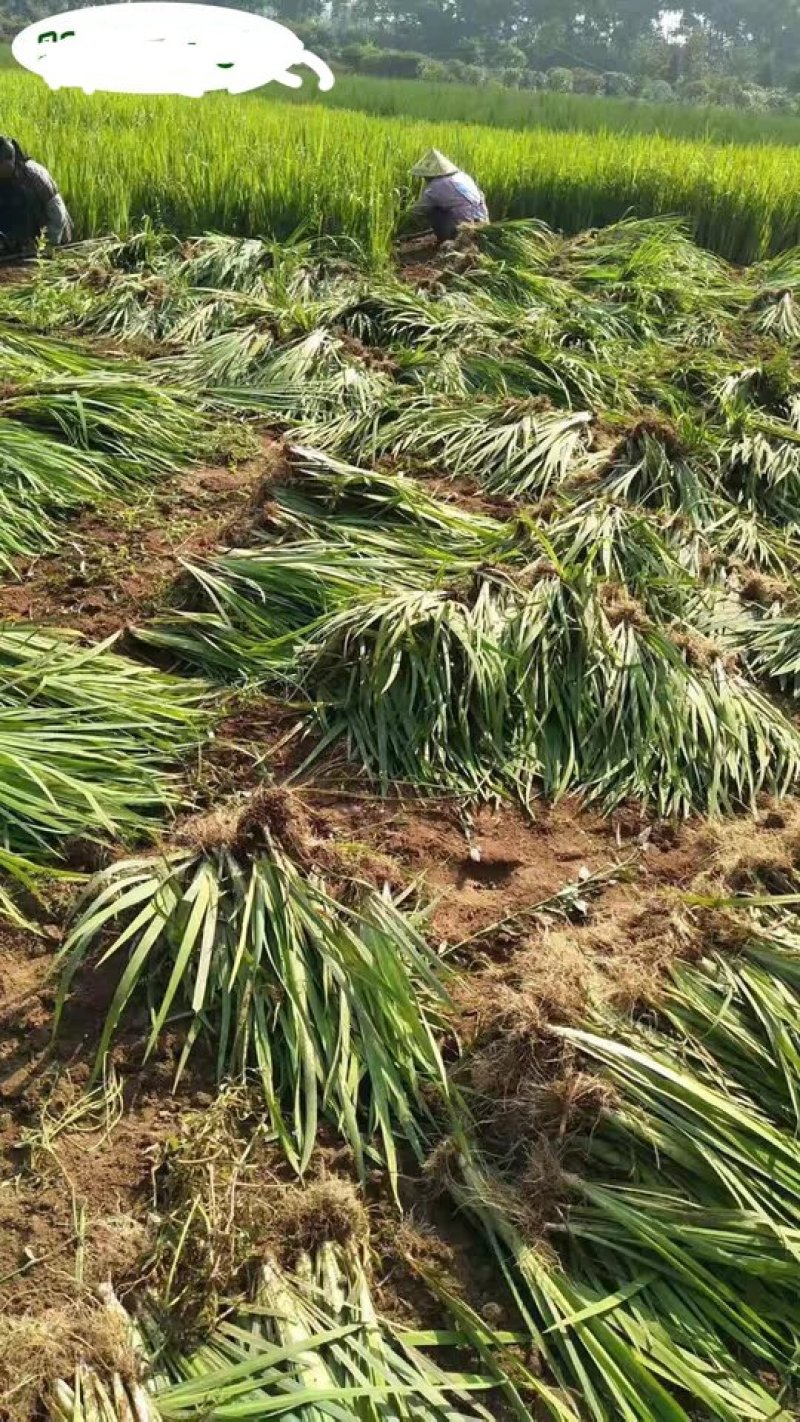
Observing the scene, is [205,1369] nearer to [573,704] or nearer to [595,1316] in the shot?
[595,1316]

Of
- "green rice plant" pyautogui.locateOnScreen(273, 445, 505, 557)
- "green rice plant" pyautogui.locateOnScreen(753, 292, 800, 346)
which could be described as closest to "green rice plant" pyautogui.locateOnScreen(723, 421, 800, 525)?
"green rice plant" pyautogui.locateOnScreen(273, 445, 505, 557)

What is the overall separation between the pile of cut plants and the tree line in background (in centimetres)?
3904

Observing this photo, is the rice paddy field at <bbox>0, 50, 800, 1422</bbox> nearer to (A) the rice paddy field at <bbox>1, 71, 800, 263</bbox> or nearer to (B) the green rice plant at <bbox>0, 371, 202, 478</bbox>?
(B) the green rice plant at <bbox>0, 371, 202, 478</bbox>

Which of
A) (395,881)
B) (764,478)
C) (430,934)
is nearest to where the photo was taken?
(430,934)

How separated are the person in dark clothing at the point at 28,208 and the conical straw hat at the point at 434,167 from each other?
2186 millimetres

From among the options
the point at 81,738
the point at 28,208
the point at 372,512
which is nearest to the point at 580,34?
the point at 28,208

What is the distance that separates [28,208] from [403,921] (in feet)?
18.0

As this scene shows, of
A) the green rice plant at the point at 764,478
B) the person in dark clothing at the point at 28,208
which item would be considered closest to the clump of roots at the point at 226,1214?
the green rice plant at the point at 764,478

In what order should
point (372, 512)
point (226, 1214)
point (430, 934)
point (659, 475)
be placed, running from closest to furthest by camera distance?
point (226, 1214) < point (430, 934) < point (372, 512) < point (659, 475)

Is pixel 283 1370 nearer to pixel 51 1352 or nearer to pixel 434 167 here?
pixel 51 1352

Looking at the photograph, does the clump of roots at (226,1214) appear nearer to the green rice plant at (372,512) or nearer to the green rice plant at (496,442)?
the green rice plant at (372,512)

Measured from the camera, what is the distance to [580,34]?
51562 millimetres

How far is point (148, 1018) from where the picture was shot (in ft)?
5.89

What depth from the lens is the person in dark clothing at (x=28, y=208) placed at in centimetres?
564
